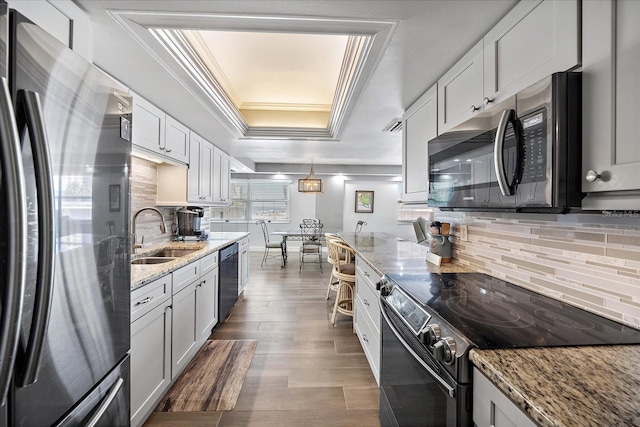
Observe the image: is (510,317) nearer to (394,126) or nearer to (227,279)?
(394,126)

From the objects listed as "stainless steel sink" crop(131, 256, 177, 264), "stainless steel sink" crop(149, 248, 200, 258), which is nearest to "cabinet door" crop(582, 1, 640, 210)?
"stainless steel sink" crop(131, 256, 177, 264)

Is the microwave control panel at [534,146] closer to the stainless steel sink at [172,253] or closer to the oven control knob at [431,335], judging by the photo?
the oven control knob at [431,335]

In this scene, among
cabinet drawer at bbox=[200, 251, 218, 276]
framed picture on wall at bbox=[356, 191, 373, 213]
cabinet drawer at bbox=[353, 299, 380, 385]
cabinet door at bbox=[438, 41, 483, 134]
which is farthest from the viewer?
framed picture on wall at bbox=[356, 191, 373, 213]

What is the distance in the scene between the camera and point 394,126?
2969mm

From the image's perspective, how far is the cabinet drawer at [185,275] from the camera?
6.05 feet

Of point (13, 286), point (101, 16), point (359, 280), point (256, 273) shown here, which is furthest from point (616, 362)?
point (256, 273)

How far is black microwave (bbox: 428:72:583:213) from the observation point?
806 millimetres

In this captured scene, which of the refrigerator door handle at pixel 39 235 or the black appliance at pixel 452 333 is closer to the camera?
the refrigerator door handle at pixel 39 235

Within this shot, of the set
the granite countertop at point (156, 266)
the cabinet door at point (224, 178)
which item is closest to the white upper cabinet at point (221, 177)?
the cabinet door at point (224, 178)

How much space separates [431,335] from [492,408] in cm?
25

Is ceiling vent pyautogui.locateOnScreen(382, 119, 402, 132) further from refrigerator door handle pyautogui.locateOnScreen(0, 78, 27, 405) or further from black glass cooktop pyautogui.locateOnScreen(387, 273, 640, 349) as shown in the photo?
refrigerator door handle pyautogui.locateOnScreen(0, 78, 27, 405)

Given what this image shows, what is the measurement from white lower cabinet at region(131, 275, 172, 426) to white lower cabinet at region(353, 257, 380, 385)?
1.36 m

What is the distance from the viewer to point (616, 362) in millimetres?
688

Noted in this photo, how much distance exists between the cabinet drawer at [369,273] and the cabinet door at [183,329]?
1358 millimetres
